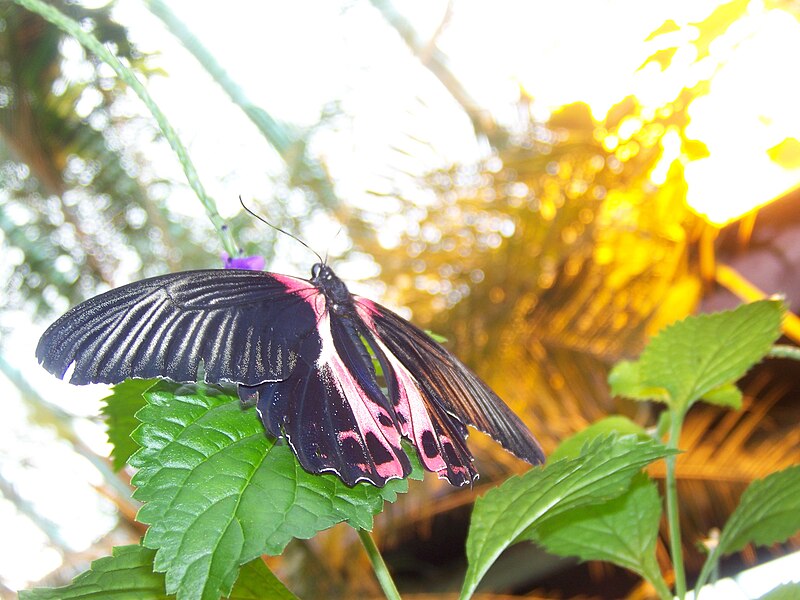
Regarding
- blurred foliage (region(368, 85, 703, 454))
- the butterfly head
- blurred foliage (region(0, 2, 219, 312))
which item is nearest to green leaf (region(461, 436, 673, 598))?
the butterfly head

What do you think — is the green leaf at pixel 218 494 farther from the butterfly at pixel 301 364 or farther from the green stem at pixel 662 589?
the green stem at pixel 662 589

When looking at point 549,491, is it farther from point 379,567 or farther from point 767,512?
point 767,512

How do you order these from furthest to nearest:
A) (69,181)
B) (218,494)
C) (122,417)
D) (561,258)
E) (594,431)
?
(69,181) < (561,258) < (594,431) < (122,417) < (218,494)

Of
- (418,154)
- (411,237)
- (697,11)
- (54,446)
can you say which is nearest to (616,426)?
(697,11)

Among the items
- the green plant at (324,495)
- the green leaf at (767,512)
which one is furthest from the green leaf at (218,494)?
the green leaf at (767,512)

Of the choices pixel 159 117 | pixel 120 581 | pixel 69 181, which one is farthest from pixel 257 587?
pixel 69 181
